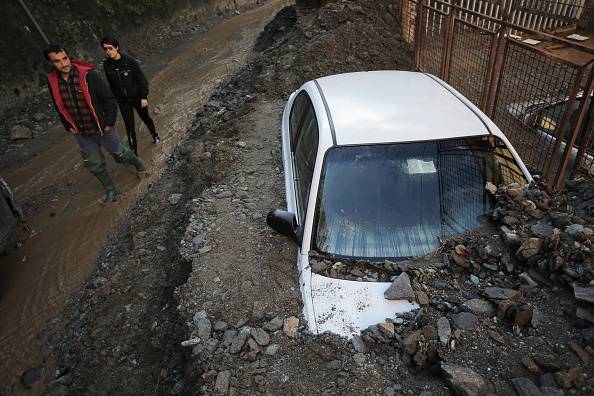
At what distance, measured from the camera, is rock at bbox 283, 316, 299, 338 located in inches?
100

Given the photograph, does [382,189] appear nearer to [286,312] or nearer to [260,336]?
[286,312]

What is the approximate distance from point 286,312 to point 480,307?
46.6 inches

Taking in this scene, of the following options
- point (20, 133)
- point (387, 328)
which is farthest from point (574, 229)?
point (20, 133)

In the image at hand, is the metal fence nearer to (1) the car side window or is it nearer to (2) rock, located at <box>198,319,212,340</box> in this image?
(1) the car side window

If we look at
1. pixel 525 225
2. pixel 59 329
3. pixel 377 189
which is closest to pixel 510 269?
pixel 525 225

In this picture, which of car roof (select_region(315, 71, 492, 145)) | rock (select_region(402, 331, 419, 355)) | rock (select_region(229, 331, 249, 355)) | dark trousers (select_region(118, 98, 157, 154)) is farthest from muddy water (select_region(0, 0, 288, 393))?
car roof (select_region(315, 71, 492, 145))

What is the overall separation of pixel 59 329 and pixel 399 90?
376cm

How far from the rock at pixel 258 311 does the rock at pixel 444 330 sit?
1136mm

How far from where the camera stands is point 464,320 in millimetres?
2279

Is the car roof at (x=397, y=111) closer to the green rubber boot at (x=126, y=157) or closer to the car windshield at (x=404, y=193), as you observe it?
the car windshield at (x=404, y=193)

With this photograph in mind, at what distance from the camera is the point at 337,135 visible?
3.01 meters

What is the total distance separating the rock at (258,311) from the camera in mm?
2775

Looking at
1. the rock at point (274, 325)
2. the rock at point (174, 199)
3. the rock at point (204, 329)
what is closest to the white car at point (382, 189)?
the rock at point (274, 325)

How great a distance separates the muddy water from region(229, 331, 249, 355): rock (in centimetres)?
197
